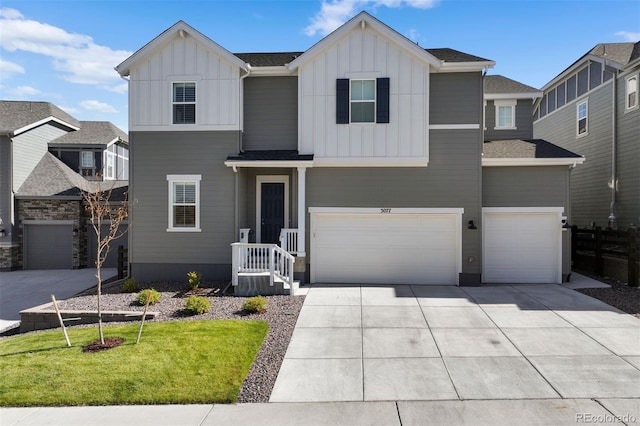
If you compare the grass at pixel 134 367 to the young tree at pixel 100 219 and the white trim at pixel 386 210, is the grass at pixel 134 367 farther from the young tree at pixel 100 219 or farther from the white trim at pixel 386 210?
the white trim at pixel 386 210

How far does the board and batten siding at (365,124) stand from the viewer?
1106cm

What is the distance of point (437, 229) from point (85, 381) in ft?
31.0

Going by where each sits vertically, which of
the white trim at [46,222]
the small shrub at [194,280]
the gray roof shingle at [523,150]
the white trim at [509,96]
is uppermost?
the white trim at [509,96]

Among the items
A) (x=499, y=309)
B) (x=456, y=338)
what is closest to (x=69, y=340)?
(x=456, y=338)

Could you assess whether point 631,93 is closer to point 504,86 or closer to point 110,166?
point 504,86

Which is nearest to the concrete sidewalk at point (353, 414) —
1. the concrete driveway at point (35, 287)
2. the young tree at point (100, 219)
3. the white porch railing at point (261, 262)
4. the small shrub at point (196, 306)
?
the young tree at point (100, 219)

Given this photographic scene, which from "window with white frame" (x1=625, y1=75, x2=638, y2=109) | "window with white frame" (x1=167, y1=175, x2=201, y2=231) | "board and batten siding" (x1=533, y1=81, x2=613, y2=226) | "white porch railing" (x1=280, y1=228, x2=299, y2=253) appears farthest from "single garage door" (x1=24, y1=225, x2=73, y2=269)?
"window with white frame" (x1=625, y1=75, x2=638, y2=109)

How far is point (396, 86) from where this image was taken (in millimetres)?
11078

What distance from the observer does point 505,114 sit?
591 inches

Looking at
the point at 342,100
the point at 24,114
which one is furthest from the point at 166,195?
the point at 24,114

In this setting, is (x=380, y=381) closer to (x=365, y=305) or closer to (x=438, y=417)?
(x=438, y=417)

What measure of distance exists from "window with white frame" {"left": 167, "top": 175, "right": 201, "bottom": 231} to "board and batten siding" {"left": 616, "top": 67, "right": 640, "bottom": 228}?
49.5 ft

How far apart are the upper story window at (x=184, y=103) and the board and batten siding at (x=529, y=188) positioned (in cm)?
930

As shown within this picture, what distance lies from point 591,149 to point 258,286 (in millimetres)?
15336
